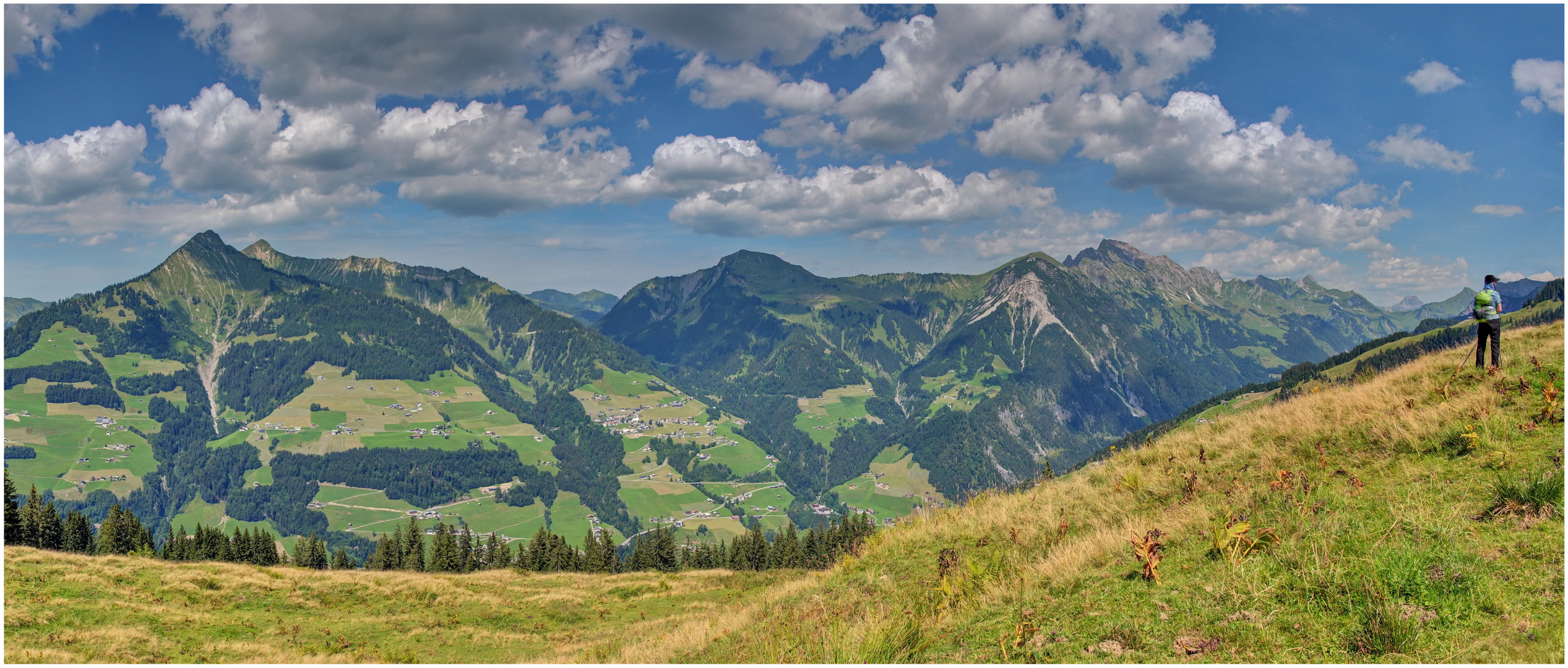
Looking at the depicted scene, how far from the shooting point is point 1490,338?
46.9 ft

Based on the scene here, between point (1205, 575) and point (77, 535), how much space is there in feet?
315

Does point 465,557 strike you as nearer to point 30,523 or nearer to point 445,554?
point 445,554

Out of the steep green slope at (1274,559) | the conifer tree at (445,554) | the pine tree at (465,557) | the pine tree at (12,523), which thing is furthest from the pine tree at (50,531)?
the steep green slope at (1274,559)

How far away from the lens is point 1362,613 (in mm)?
7512

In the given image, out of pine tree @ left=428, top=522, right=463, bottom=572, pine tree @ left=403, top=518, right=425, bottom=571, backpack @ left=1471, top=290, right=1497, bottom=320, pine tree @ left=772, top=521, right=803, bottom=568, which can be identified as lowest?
pine tree @ left=772, top=521, right=803, bottom=568

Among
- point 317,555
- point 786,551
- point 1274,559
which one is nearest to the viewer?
point 1274,559

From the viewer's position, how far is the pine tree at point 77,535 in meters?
62.3

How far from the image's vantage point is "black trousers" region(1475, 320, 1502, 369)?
13.8 meters

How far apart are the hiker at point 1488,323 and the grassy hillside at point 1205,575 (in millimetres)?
420

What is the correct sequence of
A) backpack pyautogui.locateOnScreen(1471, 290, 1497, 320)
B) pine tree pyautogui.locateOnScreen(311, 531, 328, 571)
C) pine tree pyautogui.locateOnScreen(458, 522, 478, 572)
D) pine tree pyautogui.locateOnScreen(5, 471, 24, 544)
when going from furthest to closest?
1. pine tree pyautogui.locateOnScreen(311, 531, 328, 571)
2. pine tree pyautogui.locateOnScreen(458, 522, 478, 572)
3. pine tree pyautogui.locateOnScreen(5, 471, 24, 544)
4. backpack pyautogui.locateOnScreen(1471, 290, 1497, 320)

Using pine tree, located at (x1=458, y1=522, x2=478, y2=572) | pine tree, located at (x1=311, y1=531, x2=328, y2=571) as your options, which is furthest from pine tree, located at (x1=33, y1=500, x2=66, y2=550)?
pine tree, located at (x1=458, y1=522, x2=478, y2=572)

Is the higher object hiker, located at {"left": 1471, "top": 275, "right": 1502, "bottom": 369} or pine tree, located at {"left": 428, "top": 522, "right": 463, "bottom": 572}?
hiker, located at {"left": 1471, "top": 275, "right": 1502, "bottom": 369}

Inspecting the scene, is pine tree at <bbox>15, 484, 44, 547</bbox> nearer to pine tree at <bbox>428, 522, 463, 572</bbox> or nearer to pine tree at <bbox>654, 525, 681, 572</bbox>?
pine tree at <bbox>428, 522, 463, 572</bbox>

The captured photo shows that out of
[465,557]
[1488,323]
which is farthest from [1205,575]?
[465,557]
